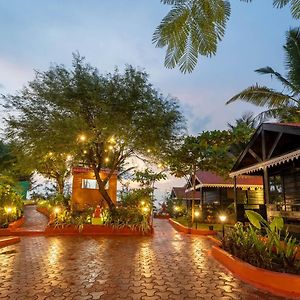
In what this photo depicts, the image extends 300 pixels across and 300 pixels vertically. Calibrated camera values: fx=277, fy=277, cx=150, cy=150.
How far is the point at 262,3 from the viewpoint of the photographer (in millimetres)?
3215

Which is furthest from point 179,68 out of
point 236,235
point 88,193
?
point 88,193

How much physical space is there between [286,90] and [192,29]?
42.7 ft

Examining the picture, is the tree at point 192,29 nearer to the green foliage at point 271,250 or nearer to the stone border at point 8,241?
the green foliage at point 271,250

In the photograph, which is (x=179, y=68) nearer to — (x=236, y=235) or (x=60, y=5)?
(x=60, y=5)

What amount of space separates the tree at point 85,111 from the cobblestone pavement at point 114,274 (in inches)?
212

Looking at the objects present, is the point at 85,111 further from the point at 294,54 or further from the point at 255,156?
the point at 294,54

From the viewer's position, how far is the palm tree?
13086 mm

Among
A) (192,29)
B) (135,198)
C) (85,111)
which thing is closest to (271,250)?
(192,29)

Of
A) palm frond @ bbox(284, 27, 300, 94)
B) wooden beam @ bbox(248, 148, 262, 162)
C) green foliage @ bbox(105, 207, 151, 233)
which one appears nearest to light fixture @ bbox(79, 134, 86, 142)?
green foliage @ bbox(105, 207, 151, 233)

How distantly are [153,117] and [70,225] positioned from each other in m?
6.84

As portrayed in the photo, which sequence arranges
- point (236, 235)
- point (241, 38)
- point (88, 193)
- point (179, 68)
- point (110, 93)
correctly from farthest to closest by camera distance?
point (88, 193), point (110, 93), point (236, 235), point (241, 38), point (179, 68)

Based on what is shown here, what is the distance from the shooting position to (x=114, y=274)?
6.38 metres

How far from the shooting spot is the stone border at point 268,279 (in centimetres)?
507

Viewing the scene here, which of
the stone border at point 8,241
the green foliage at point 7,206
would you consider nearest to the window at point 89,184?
the green foliage at point 7,206
